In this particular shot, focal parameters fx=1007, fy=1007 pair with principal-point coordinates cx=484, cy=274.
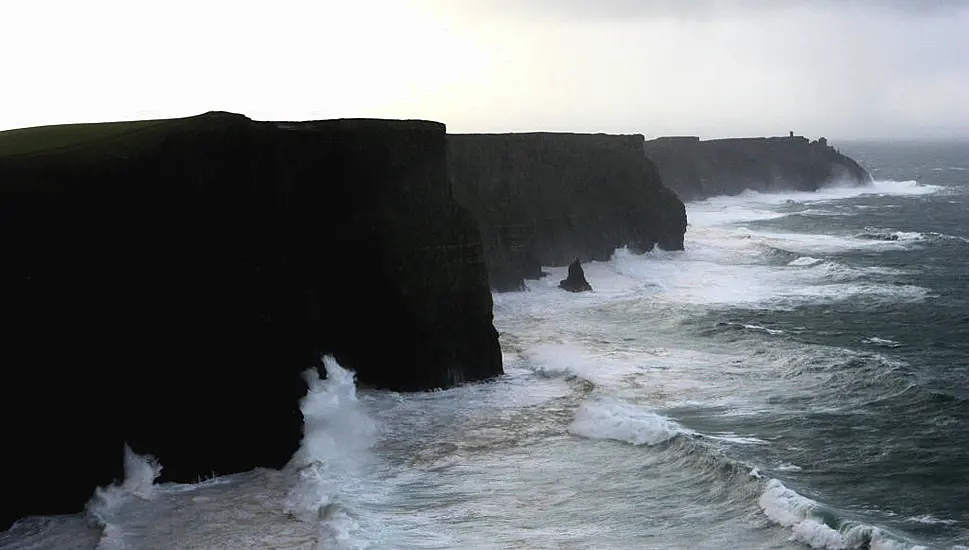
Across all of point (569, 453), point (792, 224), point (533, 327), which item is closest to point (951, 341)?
point (533, 327)

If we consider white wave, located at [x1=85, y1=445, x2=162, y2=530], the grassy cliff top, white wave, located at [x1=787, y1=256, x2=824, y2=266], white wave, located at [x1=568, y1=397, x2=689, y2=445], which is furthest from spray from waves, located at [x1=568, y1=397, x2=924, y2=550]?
white wave, located at [x1=787, y1=256, x2=824, y2=266]

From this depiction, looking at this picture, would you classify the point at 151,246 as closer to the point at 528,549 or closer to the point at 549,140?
the point at 528,549

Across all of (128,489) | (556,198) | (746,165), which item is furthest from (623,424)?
(746,165)

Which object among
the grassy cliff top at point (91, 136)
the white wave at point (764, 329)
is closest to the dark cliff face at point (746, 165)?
the white wave at point (764, 329)

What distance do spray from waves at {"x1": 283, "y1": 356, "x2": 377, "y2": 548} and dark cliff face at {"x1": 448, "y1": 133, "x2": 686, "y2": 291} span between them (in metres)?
23.6

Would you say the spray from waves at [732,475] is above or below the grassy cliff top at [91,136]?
below

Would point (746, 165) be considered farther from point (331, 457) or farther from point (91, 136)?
point (91, 136)

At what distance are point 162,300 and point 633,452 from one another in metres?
12.9

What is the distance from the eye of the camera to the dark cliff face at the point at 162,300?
23.3m

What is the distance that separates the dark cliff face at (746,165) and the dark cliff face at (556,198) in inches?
1826

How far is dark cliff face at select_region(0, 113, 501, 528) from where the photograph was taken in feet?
76.4

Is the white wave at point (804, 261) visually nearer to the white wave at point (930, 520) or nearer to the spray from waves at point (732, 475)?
the spray from waves at point (732, 475)

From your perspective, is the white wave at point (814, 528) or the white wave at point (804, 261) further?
the white wave at point (804, 261)

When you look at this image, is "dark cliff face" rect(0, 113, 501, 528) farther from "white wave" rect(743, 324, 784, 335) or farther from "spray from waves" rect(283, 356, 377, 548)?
"white wave" rect(743, 324, 784, 335)
